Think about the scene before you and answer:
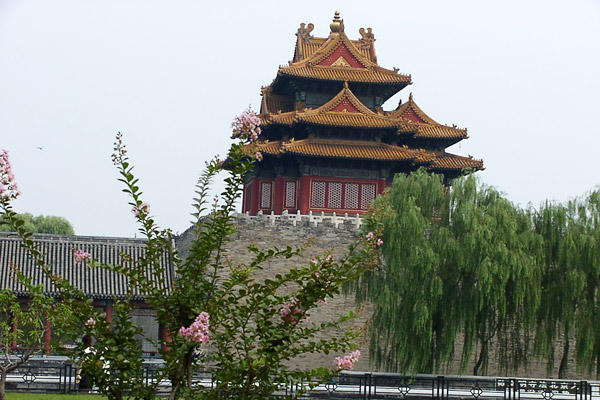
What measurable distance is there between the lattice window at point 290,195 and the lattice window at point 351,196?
5.47ft

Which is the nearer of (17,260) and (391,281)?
(391,281)

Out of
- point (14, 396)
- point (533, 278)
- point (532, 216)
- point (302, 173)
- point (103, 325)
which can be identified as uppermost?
point (302, 173)

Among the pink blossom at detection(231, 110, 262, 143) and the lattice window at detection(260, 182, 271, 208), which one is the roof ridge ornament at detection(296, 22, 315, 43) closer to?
the lattice window at detection(260, 182, 271, 208)

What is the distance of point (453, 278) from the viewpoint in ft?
66.7

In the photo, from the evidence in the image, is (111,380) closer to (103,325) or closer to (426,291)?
(103,325)

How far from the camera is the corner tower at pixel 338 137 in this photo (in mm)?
27578

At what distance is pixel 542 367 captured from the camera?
2538 cm

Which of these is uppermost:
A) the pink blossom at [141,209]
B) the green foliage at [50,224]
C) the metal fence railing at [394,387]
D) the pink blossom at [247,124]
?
the green foliage at [50,224]

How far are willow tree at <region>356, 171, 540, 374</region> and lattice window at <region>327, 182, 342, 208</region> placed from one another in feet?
21.7

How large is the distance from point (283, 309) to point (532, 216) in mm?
15345

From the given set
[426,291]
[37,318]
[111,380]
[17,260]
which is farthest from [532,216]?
[111,380]

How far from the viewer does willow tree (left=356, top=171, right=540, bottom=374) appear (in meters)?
19.8

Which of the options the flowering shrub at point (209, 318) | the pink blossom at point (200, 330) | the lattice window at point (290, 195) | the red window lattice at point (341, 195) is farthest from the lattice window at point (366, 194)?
the pink blossom at point (200, 330)

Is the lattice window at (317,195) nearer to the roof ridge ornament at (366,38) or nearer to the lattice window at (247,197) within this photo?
the lattice window at (247,197)
